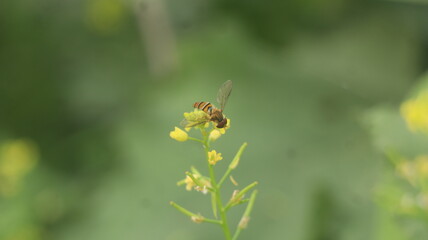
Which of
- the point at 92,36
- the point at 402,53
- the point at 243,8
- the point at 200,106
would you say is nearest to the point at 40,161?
the point at 92,36

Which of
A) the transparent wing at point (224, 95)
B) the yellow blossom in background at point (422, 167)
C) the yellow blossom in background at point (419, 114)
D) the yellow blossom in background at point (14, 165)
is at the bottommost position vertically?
the yellow blossom in background at point (14, 165)

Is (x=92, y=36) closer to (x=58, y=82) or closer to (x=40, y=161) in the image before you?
(x=58, y=82)

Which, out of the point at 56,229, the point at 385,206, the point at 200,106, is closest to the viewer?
the point at 200,106

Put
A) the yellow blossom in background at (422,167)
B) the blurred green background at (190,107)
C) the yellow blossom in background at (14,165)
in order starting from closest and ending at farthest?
1. the yellow blossom in background at (422,167)
2. the blurred green background at (190,107)
3. the yellow blossom in background at (14,165)

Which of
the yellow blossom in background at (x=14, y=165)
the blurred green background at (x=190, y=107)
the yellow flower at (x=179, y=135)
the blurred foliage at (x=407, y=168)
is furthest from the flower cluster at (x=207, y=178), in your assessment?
the yellow blossom in background at (x=14, y=165)

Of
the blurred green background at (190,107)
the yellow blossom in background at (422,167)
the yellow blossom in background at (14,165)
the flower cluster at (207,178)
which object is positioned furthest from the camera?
the yellow blossom in background at (14,165)

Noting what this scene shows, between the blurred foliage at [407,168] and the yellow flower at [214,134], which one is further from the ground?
the blurred foliage at [407,168]

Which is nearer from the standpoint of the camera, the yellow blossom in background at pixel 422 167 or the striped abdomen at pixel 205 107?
the striped abdomen at pixel 205 107

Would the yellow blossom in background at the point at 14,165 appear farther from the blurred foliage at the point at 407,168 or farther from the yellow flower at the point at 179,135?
the yellow flower at the point at 179,135

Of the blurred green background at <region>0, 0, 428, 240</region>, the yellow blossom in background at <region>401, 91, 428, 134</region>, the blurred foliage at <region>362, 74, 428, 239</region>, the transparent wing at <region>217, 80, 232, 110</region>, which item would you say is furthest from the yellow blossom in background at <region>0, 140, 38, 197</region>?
the transparent wing at <region>217, 80, 232, 110</region>
